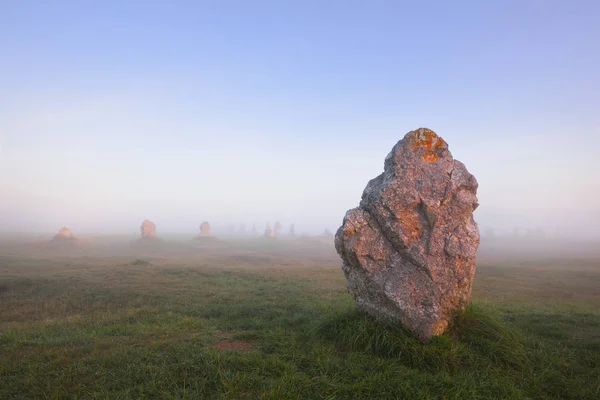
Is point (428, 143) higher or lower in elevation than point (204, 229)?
higher

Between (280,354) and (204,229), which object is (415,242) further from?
(204,229)

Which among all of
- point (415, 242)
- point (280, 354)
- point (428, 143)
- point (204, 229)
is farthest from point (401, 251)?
point (204, 229)

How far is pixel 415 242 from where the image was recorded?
322 inches

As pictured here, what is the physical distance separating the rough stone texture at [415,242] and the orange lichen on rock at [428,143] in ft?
0.10

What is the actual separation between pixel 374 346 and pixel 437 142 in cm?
549

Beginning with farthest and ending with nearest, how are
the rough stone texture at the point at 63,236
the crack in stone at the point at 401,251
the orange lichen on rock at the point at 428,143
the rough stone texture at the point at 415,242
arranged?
the rough stone texture at the point at 63,236, the orange lichen on rock at the point at 428,143, the crack in stone at the point at 401,251, the rough stone texture at the point at 415,242

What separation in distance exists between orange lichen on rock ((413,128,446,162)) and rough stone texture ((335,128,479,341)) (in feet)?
0.10

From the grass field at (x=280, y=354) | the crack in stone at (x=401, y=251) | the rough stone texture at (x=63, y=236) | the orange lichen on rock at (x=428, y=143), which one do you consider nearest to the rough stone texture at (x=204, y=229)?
the rough stone texture at (x=63, y=236)

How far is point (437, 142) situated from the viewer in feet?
29.4

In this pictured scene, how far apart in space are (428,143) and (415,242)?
2.73 meters

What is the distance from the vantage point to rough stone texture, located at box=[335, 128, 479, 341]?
7844mm

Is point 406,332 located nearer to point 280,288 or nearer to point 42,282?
point 280,288

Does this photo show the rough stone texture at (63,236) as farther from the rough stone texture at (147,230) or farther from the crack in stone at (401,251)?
the crack in stone at (401,251)

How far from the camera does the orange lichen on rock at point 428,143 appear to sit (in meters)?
8.81
